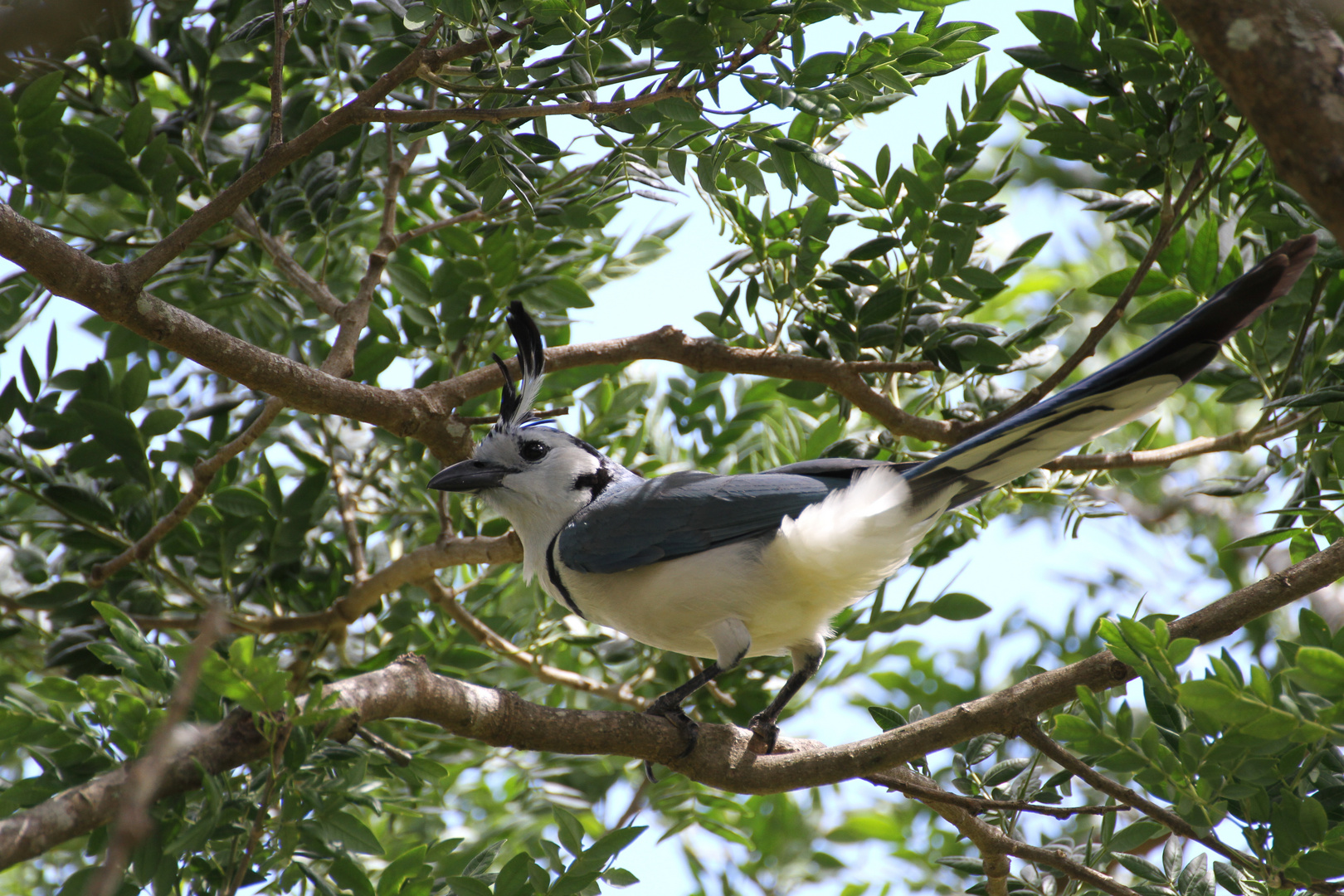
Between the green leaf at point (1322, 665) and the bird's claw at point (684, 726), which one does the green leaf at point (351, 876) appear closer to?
the bird's claw at point (684, 726)

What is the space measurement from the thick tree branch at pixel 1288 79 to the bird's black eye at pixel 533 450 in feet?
7.89

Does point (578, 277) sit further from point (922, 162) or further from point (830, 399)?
point (922, 162)

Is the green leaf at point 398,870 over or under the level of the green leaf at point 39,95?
under

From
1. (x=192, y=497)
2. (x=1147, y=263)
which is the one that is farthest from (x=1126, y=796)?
(x=192, y=497)

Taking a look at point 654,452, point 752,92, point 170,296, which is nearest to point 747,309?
point 752,92

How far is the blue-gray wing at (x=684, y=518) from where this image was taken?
2896mm

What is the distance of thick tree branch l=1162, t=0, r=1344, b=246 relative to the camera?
3.81ft

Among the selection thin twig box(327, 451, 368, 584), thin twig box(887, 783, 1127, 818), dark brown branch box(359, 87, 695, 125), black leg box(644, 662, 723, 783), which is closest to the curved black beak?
thin twig box(327, 451, 368, 584)

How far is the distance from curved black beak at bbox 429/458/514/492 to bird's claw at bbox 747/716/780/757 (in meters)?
1.06

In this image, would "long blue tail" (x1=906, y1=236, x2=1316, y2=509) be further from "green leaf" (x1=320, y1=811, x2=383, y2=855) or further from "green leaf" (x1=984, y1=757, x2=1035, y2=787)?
"green leaf" (x1=320, y1=811, x2=383, y2=855)

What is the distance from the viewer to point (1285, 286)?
1.81m

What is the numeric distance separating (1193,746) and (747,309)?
5.28 ft

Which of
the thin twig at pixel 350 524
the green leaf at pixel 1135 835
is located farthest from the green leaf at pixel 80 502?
the green leaf at pixel 1135 835

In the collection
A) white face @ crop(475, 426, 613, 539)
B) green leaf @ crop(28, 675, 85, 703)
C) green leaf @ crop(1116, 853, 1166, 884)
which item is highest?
white face @ crop(475, 426, 613, 539)
